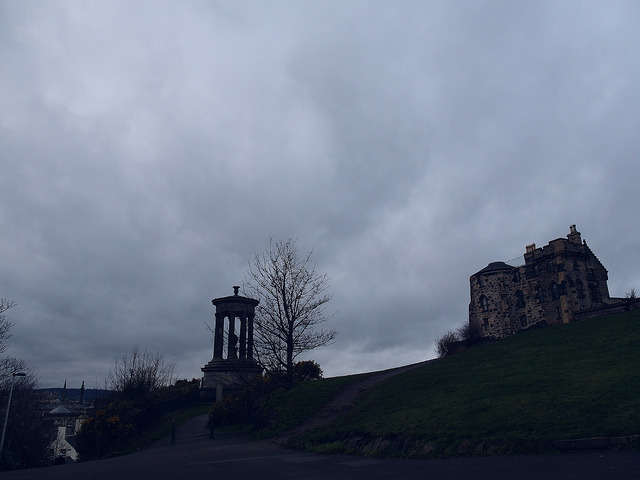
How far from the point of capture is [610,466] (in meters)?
8.43

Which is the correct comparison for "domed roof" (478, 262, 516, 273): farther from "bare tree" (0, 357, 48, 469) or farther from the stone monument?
"bare tree" (0, 357, 48, 469)

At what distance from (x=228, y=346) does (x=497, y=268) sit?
114 feet

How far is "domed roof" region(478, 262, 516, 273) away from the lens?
184 ft

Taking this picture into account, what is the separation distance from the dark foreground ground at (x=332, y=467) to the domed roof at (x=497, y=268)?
45065mm

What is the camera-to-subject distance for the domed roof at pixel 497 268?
56.0 meters

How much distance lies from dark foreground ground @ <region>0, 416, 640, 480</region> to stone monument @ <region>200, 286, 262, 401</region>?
76.2 feet

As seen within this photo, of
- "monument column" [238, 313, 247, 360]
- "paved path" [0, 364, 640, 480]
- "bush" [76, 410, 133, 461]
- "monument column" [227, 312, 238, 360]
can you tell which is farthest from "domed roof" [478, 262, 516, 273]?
"bush" [76, 410, 133, 461]

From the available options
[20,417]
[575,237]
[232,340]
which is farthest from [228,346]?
[575,237]

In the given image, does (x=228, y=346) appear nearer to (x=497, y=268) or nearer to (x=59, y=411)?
(x=497, y=268)

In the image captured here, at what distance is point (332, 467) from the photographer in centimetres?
1216

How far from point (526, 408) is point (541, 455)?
3.33m

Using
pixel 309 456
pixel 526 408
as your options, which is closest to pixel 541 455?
pixel 526 408

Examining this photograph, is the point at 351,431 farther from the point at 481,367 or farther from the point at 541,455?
the point at 481,367

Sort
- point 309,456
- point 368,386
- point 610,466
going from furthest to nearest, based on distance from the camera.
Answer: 1. point 368,386
2. point 309,456
3. point 610,466
